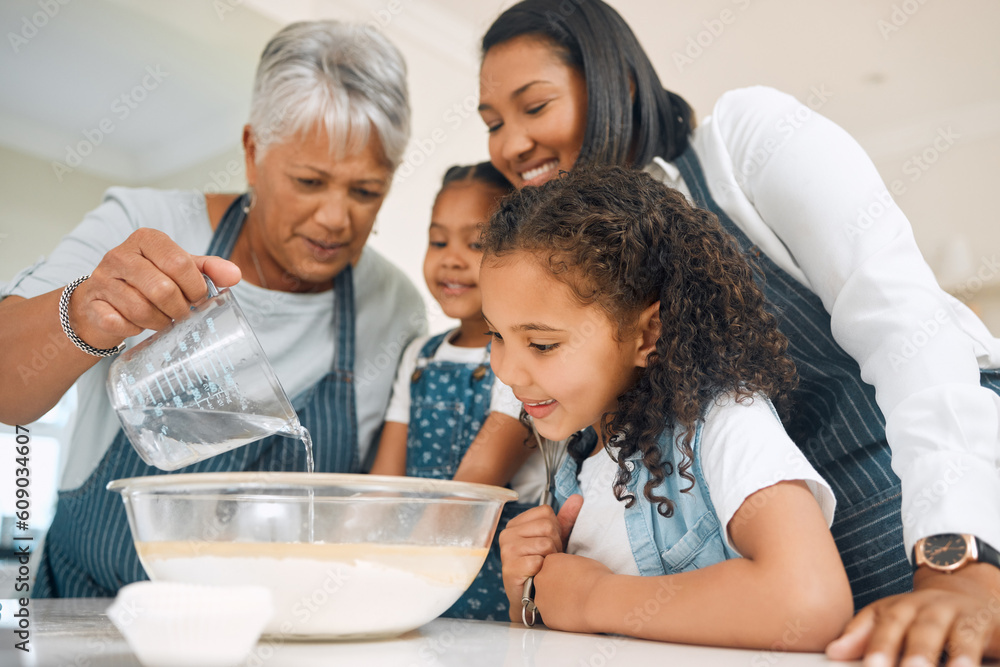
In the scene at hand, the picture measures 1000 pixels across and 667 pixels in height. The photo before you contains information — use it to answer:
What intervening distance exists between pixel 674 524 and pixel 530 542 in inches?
6.5

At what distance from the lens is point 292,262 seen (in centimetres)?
137

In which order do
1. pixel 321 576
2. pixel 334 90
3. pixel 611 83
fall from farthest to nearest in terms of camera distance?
pixel 334 90, pixel 611 83, pixel 321 576

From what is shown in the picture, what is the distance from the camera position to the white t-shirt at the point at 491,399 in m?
1.24

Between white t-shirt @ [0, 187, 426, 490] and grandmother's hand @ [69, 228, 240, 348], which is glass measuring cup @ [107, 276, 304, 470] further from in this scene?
white t-shirt @ [0, 187, 426, 490]

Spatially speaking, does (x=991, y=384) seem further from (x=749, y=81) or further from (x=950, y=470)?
(x=749, y=81)

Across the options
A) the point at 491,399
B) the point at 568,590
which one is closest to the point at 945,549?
the point at 568,590

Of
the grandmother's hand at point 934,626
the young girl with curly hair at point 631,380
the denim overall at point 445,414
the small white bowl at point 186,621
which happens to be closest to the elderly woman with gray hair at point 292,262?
the denim overall at point 445,414

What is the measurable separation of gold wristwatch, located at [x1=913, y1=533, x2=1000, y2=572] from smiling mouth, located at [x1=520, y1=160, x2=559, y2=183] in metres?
0.79

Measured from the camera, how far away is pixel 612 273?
85 centimetres

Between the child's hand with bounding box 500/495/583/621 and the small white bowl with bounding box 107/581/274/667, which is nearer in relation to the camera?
the small white bowl with bounding box 107/581/274/667

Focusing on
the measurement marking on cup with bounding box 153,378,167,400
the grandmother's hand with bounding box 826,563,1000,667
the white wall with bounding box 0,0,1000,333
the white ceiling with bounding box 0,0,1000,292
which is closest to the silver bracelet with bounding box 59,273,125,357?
the measurement marking on cup with bounding box 153,378,167,400

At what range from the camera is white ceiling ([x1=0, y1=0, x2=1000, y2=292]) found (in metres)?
2.15

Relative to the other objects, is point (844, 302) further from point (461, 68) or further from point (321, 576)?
point (461, 68)

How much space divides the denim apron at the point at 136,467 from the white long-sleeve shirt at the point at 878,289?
0.73m
